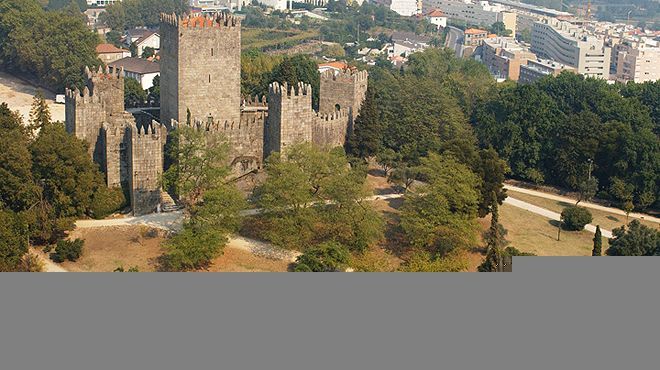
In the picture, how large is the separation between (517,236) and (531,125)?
10287 mm

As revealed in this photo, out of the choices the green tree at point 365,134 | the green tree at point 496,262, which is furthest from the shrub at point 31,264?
the green tree at point 365,134

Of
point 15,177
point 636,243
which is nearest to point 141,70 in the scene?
point 15,177

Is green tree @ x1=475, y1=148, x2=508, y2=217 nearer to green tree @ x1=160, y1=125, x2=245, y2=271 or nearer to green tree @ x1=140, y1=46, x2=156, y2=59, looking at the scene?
green tree @ x1=160, y1=125, x2=245, y2=271

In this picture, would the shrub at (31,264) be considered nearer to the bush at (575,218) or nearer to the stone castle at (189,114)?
the stone castle at (189,114)

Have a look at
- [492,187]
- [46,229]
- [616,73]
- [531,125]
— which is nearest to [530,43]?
[616,73]

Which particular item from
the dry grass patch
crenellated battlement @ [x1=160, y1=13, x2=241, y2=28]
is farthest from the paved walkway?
the dry grass patch

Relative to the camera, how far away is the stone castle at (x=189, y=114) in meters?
42.6

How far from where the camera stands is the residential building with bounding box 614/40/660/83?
398 feet

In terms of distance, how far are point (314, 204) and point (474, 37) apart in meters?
103

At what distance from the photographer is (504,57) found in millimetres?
122250

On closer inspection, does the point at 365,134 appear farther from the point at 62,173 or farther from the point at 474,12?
the point at 474,12

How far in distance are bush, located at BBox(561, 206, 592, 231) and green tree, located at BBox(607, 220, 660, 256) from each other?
126 inches

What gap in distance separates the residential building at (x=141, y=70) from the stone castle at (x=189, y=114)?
26282 mm

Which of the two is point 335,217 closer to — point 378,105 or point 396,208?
point 396,208
